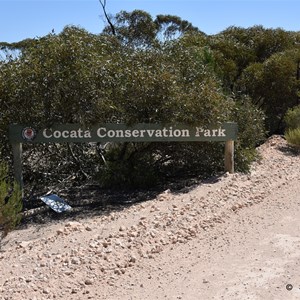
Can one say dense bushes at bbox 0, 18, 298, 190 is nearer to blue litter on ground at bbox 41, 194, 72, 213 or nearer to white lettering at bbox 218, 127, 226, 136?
white lettering at bbox 218, 127, 226, 136

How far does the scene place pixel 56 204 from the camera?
8.59m

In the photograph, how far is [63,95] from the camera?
8.46 meters

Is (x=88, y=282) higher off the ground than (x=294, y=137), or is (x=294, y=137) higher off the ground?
(x=294, y=137)

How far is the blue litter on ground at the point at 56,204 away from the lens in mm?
8516

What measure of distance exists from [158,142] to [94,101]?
5.61ft

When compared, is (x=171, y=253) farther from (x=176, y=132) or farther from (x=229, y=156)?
(x=229, y=156)

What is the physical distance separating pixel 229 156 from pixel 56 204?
3.11m

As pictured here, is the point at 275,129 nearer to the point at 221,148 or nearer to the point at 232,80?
the point at 232,80

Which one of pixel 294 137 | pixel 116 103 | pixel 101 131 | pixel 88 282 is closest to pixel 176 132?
pixel 116 103

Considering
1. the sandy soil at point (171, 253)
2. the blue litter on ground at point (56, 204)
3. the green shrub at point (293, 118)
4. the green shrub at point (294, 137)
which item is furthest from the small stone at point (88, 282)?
the green shrub at point (293, 118)

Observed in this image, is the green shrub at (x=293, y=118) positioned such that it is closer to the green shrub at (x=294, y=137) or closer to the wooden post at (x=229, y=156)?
the green shrub at (x=294, y=137)

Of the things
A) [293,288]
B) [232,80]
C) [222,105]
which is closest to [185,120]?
[222,105]

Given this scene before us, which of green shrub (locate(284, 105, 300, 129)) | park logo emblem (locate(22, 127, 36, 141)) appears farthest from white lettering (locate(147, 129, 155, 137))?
green shrub (locate(284, 105, 300, 129))

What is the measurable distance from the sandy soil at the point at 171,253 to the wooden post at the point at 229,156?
134 centimetres
